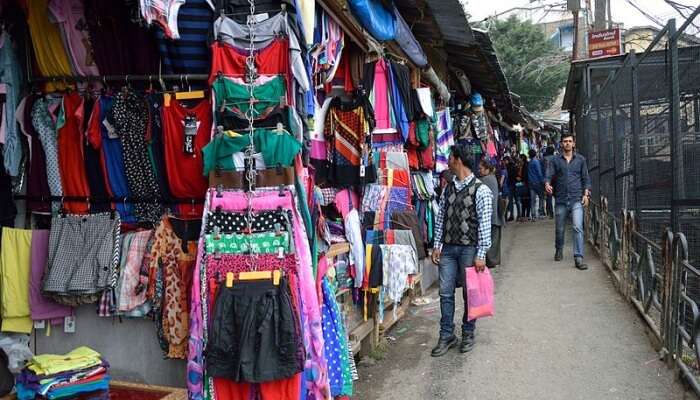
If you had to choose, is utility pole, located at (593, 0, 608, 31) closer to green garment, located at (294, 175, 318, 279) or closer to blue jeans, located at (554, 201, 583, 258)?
blue jeans, located at (554, 201, 583, 258)

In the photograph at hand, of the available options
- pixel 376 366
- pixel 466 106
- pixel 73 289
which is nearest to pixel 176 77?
pixel 73 289

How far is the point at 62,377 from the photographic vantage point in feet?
12.8

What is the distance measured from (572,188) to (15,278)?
7.83 metres

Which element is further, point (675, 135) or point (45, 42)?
point (675, 135)

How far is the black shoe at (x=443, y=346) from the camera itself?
5816mm

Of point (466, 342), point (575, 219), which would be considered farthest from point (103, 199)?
point (575, 219)

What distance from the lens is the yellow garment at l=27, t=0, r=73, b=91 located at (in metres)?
4.42

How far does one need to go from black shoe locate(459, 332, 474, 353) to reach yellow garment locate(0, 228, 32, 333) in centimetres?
391

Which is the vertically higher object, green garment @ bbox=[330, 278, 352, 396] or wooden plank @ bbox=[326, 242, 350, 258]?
wooden plank @ bbox=[326, 242, 350, 258]

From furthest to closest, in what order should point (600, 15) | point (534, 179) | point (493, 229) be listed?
point (600, 15), point (534, 179), point (493, 229)

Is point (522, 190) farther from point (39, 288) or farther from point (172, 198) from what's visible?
point (39, 288)

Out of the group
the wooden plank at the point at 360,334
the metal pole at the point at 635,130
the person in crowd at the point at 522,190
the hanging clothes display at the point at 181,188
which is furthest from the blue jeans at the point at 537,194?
the hanging clothes display at the point at 181,188

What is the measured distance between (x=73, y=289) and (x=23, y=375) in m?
0.64

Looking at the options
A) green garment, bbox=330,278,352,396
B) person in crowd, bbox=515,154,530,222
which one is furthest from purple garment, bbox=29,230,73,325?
person in crowd, bbox=515,154,530,222
